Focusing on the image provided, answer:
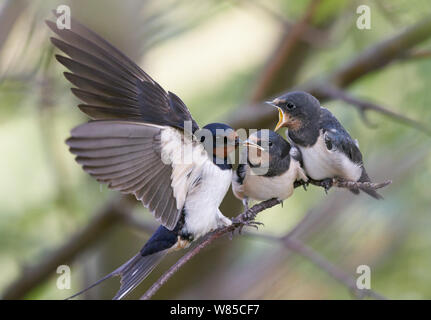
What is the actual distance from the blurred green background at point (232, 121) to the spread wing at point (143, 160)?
985mm

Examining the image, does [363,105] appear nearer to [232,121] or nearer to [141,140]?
[232,121]

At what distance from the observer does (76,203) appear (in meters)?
3.58

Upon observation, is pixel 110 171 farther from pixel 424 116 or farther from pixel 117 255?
pixel 117 255

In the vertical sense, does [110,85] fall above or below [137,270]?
above

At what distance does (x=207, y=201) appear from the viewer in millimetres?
1971

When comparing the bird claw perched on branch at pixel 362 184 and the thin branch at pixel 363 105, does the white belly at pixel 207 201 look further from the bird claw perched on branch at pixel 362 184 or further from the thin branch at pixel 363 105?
the thin branch at pixel 363 105

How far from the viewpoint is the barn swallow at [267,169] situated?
1994mm

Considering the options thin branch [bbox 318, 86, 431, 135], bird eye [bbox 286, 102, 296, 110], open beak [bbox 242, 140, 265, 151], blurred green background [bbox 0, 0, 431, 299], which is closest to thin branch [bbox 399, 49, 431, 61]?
blurred green background [bbox 0, 0, 431, 299]

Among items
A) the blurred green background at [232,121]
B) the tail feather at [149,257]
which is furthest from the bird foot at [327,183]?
the blurred green background at [232,121]

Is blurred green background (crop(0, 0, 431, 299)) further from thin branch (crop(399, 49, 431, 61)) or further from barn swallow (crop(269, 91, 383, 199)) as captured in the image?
barn swallow (crop(269, 91, 383, 199))

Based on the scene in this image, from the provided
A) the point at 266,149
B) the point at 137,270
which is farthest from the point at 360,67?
the point at 137,270

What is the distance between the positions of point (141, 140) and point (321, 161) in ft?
2.21
